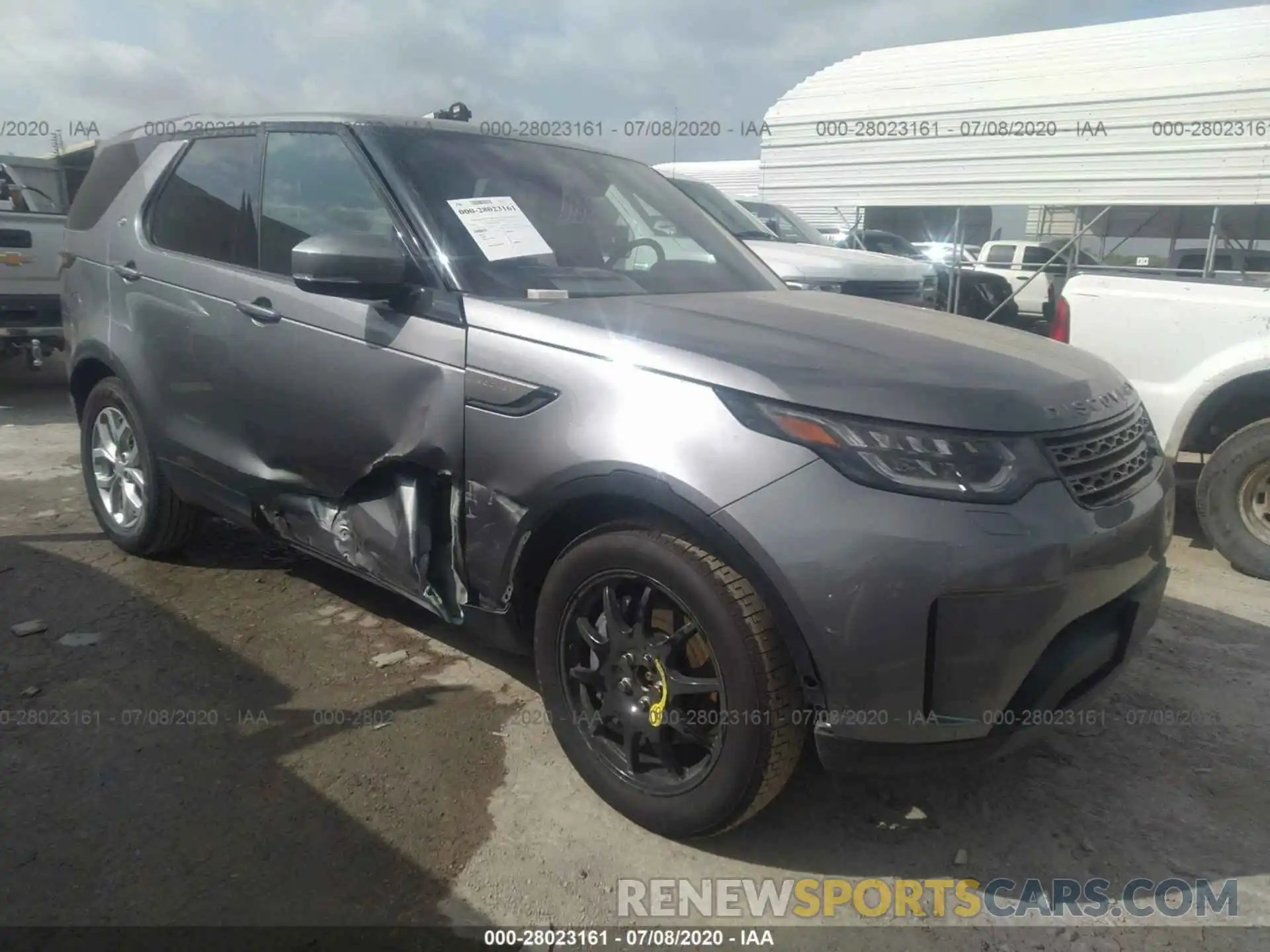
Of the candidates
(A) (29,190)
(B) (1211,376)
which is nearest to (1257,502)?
(B) (1211,376)

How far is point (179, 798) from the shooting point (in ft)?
8.43

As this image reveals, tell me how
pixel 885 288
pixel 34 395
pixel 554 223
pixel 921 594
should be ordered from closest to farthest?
1. pixel 921 594
2. pixel 554 223
3. pixel 885 288
4. pixel 34 395

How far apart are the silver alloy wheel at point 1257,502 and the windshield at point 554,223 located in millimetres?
2716

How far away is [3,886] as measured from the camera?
7.22 ft

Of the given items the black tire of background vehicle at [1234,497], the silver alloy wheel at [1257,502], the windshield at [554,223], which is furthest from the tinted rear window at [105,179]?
the silver alloy wheel at [1257,502]

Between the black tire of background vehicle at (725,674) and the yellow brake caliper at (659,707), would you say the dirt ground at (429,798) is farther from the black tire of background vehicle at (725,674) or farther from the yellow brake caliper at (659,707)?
the yellow brake caliper at (659,707)

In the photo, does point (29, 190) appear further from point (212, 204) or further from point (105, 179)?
point (212, 204)

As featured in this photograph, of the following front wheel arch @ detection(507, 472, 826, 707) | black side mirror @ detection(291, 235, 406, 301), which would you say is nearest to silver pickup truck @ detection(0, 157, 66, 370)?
black side mirror @ detection(291, 235, 406, 301)

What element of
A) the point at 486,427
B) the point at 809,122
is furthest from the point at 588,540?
the point at 809,122

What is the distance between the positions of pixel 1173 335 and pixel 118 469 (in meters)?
5.15

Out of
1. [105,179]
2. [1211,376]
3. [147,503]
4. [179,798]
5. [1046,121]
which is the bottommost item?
[179,798]

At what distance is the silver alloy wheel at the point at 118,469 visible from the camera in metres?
4.08

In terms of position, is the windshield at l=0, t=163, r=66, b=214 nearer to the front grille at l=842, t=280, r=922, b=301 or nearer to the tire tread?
the front grille at l=842, t=280, r=922, b=301

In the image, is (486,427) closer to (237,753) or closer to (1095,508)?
(237,753)
